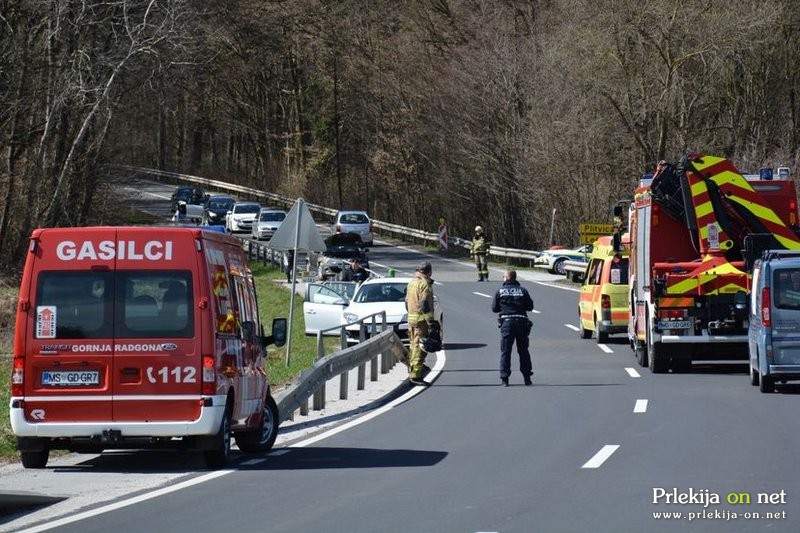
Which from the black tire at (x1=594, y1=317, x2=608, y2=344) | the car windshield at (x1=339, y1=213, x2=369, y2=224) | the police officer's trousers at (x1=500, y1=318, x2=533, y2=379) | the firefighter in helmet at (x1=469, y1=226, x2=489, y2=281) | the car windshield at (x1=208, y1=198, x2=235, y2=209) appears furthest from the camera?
the car windshield at (x1=208, y1=198, x2=235, y2=209)

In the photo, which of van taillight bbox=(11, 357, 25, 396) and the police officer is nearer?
van taillight bbox=(11, 357, 25, 396)

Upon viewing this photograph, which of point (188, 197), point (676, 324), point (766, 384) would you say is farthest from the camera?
point (188, 197)

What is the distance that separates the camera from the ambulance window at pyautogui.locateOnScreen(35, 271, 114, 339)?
1280 cm

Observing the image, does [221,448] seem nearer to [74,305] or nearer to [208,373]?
[208,373]

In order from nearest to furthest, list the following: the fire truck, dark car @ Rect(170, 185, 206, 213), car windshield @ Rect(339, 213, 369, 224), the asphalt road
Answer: the asphalt road, the fire truck, car windshield @ Rect(339, 213, 369, 224), dark car @ Rect(170, 185, 206, 213)

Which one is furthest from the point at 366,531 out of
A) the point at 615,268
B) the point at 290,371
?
the point at 615,268

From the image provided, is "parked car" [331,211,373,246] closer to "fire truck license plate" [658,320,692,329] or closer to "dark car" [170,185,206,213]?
"dark car" [170,185,206,213]

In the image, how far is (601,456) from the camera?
1352 cm

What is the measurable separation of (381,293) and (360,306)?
2.57 ft

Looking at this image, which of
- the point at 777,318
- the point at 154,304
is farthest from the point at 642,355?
the point at 154,304

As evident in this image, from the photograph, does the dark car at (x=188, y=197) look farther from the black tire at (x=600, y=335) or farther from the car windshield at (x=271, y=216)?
the black tire at (x=600, y=335)

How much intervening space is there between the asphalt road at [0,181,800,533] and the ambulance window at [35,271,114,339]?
4.36 ft

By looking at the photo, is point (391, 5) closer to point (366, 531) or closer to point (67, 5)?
point (67, 5)

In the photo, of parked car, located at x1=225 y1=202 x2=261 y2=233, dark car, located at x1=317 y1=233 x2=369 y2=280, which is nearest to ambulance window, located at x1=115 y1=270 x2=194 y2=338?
dark car, located at x1=317 y1=233 x2=369 y2=280
